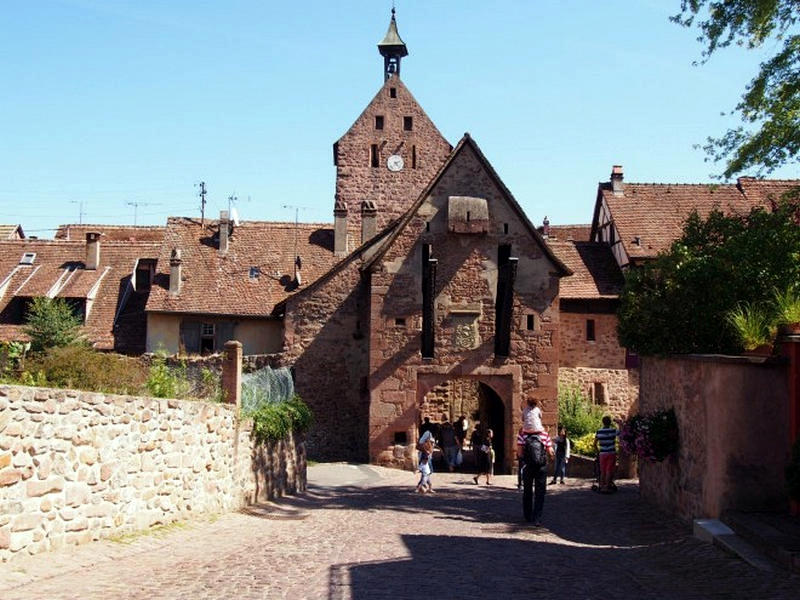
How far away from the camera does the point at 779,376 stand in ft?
39.7

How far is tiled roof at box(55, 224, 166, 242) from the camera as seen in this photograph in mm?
50000

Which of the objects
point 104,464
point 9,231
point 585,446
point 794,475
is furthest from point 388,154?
point 794,475

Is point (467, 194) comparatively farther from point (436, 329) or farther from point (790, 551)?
point (790, 551)

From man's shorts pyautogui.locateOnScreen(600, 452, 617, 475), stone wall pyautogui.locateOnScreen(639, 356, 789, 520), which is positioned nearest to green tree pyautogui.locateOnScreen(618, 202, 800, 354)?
stone wall pyautogui.locateOnScreen(639, 356, 789, 520)

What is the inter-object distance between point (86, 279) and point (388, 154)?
15.1 metres

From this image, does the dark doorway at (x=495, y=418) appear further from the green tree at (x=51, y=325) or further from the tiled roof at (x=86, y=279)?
the green tree at (x=51, y=325)

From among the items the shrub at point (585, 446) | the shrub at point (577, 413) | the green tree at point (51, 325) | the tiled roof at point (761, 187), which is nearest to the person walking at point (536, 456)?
the shrub at point (585, 446)

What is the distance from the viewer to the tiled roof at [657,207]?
36.9 metres

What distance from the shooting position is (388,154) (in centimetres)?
4594

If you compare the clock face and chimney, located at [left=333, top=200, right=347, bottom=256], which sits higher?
the clock face

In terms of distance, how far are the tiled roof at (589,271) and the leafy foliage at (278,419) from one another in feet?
52.2

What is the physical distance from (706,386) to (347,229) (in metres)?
28.6

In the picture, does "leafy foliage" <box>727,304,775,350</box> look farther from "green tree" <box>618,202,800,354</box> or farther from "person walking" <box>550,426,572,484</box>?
"person walking" <box>550,426,572,484</box>

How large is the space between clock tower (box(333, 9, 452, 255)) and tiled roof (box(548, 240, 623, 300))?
30.3ft
